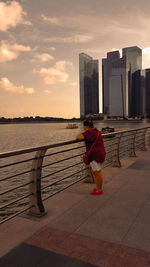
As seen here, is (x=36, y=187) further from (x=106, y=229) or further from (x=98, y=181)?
(x=98, y=181)

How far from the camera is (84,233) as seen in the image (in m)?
3.31

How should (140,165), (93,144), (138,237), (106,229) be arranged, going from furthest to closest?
(140,165)
(93,144)
(106,229)
(138,237)

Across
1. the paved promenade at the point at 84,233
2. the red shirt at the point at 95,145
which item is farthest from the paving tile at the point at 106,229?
the red shirt at the point at 95,145

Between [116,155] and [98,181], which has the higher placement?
[116,155]

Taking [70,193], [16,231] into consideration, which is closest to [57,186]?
[70,193]

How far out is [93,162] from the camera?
4.87 meters

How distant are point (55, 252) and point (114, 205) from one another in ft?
6.23

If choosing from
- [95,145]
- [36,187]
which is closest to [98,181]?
[95,145]

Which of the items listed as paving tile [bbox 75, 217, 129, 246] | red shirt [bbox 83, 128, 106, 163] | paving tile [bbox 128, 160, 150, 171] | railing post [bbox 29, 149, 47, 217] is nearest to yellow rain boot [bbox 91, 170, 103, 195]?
red shirt [bbox 83, 128, 106, 163]

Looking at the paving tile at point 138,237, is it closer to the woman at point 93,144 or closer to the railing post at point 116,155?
the woman at point 93,144

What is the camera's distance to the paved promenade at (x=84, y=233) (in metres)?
2.68

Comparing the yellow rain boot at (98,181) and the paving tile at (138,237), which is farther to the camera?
the yellow rain boot at (98,181)

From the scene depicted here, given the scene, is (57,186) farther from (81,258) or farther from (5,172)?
(81,258)

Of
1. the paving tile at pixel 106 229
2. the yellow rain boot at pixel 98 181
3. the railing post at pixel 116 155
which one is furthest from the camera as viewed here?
the railing post at pixel 116 155
